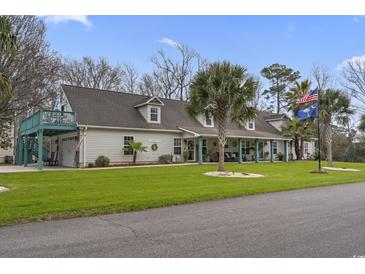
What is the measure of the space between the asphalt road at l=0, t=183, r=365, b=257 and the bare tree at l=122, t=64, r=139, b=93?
113 feet

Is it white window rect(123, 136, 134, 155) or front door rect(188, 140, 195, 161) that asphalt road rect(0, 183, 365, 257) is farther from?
front door rect(188, 140, 195, 161)

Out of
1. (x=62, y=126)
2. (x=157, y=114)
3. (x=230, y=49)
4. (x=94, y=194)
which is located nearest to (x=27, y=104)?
(x=62, y=126)

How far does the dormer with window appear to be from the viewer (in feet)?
78.0

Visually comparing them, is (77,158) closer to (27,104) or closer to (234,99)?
(27,104)

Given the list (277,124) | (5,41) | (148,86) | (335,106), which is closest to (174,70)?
(148,86)

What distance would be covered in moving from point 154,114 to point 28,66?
10289 mm

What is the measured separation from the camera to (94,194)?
882 centimetres

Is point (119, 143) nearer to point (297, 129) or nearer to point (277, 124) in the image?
point (277, 124)

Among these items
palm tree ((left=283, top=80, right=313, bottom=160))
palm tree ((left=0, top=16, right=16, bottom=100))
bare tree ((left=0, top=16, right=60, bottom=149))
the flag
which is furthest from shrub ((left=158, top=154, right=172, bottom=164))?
palm tree ((left=283, top=80, right=313, bottom=160))

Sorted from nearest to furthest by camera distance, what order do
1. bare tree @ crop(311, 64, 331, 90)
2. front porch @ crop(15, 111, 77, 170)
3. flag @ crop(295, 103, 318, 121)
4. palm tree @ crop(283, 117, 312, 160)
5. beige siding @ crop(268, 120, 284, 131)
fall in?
front porch @ crop(15, 111, 77, 170)
flag @ crop(295, 103, 318, 121)
palm tree @ crop(283, 117, 312, 160)
beige siding @ crop(268, 120, 284, 131)
bare tree @ crop(311, 64, 331, 90)

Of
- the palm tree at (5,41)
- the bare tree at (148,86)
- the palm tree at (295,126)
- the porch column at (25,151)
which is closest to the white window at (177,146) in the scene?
the porch column at (25,151)

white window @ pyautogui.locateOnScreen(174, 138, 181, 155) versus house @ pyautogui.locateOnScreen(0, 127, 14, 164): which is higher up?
white window @ pyautogui.locateOnScreen(174, 138, 181, 155)

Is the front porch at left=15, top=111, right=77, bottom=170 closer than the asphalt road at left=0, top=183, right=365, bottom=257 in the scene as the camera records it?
No

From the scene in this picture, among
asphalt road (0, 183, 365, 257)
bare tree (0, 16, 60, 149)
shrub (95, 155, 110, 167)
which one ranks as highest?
bare tree (0, 16, 60, 149)
